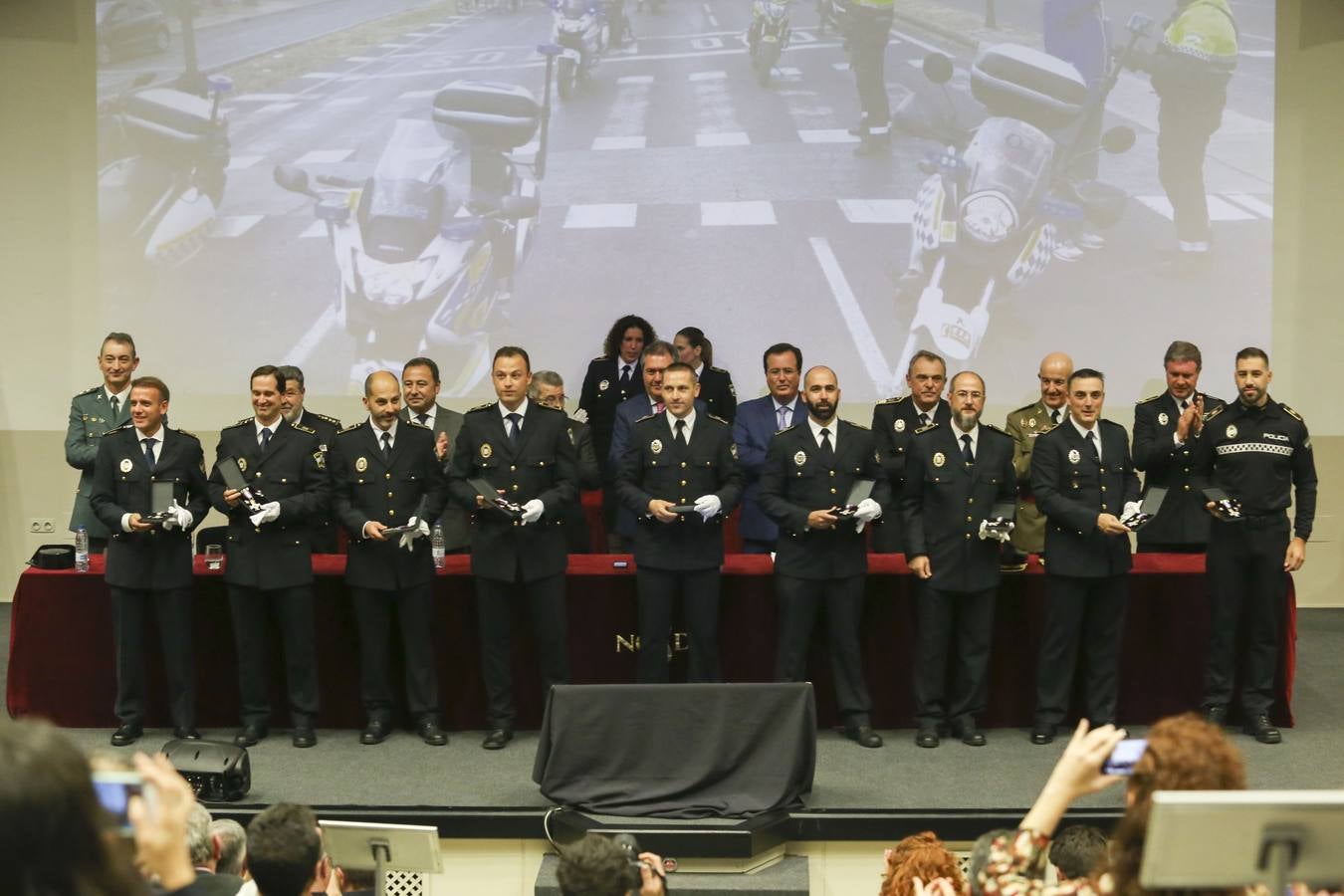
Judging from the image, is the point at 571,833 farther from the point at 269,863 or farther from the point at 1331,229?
the point at 1331,229

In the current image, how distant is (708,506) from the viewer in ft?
18.9

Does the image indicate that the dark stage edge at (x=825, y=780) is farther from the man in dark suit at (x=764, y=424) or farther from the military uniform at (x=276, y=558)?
the man in dark suit at (x=764, y=424)

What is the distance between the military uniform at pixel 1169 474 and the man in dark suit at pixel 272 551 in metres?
3.64

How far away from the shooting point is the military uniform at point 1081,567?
586cm

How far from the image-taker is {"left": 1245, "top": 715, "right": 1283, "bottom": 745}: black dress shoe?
5.95 metres

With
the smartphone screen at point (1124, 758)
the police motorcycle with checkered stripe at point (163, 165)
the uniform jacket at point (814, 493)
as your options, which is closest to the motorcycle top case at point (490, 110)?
the police motorcycle with checkered stripe at point (163, 165)

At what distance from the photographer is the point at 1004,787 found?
543 cm

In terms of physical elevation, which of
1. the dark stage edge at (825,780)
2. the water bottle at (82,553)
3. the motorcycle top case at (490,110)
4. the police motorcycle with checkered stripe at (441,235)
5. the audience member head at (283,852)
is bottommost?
the dark stage edge at (825,780)

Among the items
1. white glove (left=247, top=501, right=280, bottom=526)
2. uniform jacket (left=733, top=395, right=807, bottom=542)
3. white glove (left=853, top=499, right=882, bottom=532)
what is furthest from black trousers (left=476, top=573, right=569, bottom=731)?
white glove (left=853, top=499, right=882, bottom=532)

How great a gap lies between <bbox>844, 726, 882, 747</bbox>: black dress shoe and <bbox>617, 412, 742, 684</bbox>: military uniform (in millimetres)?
585

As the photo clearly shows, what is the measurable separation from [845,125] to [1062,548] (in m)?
3.40

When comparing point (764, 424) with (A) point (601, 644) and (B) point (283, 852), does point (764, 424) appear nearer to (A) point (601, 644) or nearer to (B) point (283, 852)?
(A) point (601, 644)

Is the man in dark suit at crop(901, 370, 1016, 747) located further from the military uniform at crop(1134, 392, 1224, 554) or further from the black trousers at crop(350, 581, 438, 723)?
the black trousers at crop(350, 581, 438, 723)

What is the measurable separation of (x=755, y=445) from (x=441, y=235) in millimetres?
2600
